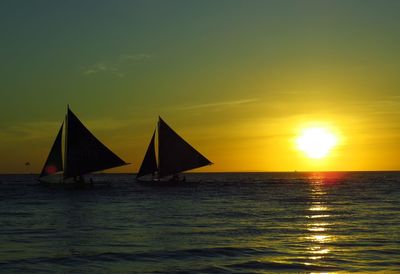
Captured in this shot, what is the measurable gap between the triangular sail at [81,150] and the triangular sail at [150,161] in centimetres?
1555

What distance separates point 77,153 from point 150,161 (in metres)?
20.3

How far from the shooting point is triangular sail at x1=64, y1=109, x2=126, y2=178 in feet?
267

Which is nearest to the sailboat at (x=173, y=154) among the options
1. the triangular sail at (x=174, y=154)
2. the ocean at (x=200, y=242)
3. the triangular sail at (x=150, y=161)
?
the triangular sail at (x=174, y=154)

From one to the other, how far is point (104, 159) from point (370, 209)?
4212 centimetres

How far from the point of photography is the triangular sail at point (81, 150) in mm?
81438

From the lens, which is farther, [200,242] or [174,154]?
[174,154]

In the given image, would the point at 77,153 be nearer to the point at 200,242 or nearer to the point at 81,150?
the point at 81,150

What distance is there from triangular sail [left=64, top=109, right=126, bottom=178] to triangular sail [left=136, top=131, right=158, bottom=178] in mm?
15549

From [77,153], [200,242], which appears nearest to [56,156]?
[77,153]

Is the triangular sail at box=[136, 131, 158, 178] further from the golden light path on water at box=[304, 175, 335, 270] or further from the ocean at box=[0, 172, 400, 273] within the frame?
the golden light path on water at box=[304, 175, 335, 270]

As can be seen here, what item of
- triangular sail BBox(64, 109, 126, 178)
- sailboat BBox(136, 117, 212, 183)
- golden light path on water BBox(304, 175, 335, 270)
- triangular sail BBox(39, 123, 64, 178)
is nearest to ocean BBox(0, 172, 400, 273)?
golden light path on water BBox(304, 175, 335, 270)

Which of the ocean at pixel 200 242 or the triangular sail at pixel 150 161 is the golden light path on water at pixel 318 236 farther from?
the triangular sail at pixel 150 161

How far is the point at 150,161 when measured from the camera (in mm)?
99688

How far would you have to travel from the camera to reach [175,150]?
94938mm
